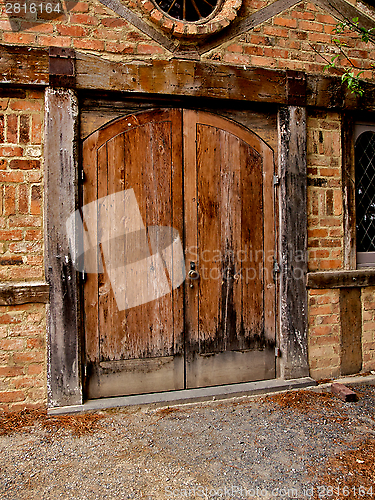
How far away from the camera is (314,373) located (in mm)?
3576

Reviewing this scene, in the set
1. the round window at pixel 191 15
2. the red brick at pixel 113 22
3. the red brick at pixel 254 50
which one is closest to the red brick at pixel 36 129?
the red brick at pixel 113 22

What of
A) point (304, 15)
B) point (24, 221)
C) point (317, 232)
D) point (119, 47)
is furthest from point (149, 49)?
point (317, 232)

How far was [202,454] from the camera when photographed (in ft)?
7.98

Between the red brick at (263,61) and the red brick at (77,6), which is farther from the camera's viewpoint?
the red brick at (263,61)

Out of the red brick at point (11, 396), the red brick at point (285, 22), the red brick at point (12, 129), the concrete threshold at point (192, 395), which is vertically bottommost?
the concrete threshold at point (192, 395)

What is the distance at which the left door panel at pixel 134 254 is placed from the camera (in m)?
3.14

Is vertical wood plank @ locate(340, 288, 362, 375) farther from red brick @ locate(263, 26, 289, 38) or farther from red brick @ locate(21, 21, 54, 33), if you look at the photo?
red brick @ locate(21, 21, 54, 33)

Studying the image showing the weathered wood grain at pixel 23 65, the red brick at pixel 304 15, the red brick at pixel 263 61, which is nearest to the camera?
the weathered wood grain at pixel 23 65

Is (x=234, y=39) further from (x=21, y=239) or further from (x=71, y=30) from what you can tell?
(x=21, y=239)

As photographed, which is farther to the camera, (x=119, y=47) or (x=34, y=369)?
(x=119, y=47)

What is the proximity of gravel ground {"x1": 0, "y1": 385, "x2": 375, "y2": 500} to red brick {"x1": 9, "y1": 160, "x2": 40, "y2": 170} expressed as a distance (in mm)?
2052

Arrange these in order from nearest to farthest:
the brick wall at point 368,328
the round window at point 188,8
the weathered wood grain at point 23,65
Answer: the weathered wood grain at point 23,65, the round window at point 188,8, the brick wall at point 368,328

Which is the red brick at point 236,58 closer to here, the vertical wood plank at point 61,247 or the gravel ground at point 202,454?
the vertical wood plank at point 61,247

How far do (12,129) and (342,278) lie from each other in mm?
3330
